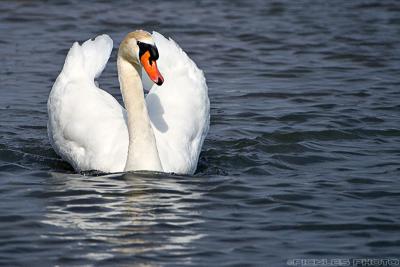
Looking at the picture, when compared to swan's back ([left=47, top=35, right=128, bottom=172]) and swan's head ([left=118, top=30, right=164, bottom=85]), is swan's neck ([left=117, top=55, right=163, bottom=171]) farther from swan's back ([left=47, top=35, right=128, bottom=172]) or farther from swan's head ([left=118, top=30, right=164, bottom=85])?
swan's back ([left=47, top=35, right=128, bottom=172])

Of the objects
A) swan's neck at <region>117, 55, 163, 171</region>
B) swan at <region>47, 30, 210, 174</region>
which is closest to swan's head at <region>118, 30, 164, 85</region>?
swan at <region>47, 30, 210, 174</region>

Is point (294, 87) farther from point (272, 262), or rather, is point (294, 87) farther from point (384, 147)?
point (272, 262)

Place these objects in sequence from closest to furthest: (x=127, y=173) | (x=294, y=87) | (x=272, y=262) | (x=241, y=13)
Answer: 1. (x=272, y=262)
2. (x=127, y=173)
3. (x=294, y=87)
4. (x=241, y=13)

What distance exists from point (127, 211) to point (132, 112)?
1.24 metres

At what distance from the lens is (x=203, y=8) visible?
18250 millimetres

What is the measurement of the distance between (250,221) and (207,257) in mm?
880

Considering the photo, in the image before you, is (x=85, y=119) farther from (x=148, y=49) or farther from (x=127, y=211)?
(x=127, y=211)

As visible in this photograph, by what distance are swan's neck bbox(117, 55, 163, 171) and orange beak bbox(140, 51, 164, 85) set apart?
0.47 metres

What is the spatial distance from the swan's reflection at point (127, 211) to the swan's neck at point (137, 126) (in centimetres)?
11

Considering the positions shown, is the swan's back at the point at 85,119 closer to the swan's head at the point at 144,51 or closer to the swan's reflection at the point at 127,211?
the swan's reflection at the point at 127,211

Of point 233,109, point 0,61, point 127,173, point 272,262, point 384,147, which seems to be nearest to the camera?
point 272,262

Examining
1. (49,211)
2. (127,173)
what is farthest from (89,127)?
(49,211)

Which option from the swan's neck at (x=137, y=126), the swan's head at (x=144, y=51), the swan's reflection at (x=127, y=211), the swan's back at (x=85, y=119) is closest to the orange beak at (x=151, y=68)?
the swan's head at (x=144, y=51)

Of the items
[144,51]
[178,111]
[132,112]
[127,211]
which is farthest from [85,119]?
[127,211]
